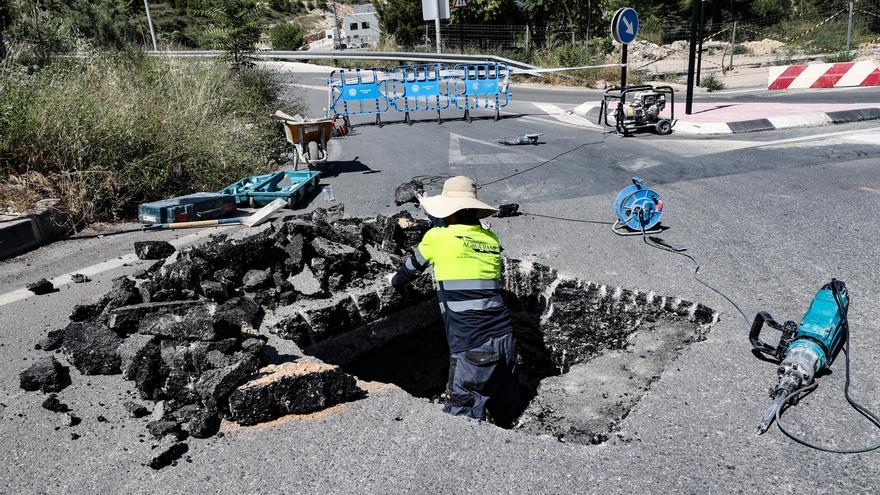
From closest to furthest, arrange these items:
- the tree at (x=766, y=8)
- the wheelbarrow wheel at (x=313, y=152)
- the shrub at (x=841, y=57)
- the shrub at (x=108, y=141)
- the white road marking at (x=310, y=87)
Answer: the shrub at (x=108, y=141) → the wheelbarrow wheel at (x=313, y=152) → the shrub at (x=841, y=57) → the white road marking at (x=310, y=87) → the tree at (x=766, y=8)

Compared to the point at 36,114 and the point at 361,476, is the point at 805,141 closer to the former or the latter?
the point at 361,476

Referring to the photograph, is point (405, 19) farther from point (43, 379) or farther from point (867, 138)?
point (43, 379)

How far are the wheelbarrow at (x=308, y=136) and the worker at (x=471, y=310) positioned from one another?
5.80 m

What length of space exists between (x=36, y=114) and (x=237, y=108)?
4.77 m

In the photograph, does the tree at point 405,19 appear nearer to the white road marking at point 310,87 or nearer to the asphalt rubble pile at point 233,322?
the white road marking at point 310,87

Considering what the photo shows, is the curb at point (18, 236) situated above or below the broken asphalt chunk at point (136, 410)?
above

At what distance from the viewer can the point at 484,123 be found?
14312 millimetres

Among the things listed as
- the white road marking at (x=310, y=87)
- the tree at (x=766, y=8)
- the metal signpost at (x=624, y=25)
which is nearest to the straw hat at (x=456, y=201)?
the metal signpost at (x=624, y=25)

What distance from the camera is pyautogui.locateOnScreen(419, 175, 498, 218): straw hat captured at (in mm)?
3961

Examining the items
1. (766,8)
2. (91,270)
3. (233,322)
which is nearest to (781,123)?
(233,322)

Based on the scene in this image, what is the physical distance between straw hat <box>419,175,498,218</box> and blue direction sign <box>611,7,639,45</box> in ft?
31.1

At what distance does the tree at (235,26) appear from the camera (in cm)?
1373

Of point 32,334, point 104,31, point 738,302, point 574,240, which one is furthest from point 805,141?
point 104,31

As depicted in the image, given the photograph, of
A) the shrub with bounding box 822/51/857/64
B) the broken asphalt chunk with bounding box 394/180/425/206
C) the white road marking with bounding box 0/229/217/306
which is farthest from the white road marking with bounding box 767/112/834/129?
the white road marking with bounding box 0/229/217/306
